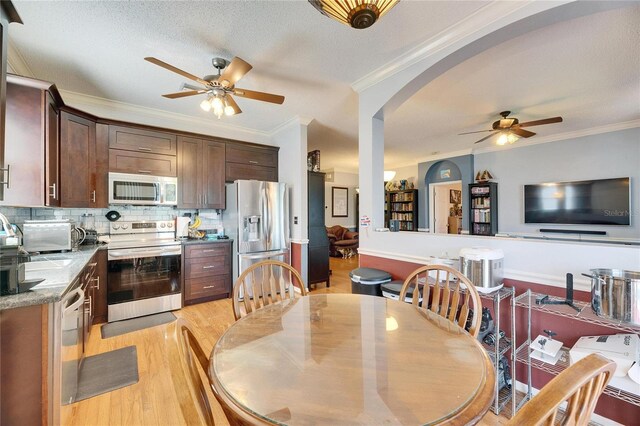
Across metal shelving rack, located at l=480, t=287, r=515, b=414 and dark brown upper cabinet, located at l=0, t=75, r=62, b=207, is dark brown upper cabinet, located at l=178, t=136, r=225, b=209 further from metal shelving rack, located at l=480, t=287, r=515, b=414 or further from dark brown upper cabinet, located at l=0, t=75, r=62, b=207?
metal shelving rack, located at l=480, t=287, r=515, b=414

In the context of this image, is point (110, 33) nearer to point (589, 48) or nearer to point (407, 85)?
point (407, 85)

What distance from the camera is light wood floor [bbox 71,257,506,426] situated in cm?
162

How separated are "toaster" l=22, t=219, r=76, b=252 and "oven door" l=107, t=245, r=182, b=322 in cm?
53

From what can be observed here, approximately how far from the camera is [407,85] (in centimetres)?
239

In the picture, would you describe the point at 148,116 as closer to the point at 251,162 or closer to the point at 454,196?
the point at 251,162

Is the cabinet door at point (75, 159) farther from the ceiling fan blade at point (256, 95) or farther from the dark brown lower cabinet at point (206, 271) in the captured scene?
the ceiling fan blade at point (256, 95)

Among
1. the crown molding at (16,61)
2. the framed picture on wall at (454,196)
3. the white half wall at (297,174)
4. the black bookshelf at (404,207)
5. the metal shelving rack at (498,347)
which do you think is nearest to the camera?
the metal shelving rack at (498,347)

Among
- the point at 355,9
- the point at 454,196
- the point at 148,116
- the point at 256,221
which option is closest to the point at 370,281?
the point at 355,9

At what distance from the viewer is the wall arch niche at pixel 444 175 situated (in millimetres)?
5883

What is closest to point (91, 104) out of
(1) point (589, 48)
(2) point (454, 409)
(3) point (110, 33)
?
(3) point (110, 33)

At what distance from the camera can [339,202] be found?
816 centimetres

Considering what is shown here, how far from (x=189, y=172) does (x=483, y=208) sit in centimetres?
569

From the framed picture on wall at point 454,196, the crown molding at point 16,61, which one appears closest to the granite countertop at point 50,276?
the crown molding at point 16,61

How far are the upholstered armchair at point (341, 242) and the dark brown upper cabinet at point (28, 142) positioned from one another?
5577mm
